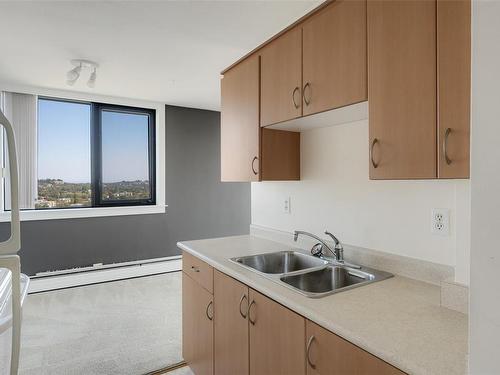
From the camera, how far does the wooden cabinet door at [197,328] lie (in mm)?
1878

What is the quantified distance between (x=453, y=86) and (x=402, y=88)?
0.58 ft

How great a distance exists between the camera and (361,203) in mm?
1758

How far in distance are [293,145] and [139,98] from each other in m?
2.82

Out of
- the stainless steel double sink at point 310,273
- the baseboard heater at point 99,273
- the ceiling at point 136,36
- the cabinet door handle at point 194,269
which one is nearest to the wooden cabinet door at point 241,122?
the ceiling at point 136,36

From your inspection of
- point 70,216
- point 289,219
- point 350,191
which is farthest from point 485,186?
point 70,216

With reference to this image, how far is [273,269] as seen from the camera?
201 cm

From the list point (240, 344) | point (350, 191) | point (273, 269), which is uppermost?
point (350, 191)

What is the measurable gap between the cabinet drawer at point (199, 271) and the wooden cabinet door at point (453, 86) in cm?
134

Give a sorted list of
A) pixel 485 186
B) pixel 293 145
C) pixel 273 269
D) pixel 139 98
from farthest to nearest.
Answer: pixel 139 98, pixel 293 145, pixel 273 269, pixel 485 186

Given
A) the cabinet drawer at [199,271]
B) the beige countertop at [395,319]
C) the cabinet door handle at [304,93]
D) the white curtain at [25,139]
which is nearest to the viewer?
the beige countertop at [395,319]

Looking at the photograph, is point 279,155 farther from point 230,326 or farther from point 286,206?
point 230,326

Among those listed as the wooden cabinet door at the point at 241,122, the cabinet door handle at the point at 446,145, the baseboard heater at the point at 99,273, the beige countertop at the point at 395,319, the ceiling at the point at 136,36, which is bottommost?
the baseboard heater at the point at 99,273

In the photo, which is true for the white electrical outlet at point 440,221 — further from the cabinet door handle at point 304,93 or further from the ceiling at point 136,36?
the ceiling at point 136,36

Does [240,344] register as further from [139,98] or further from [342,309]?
[139,98]
